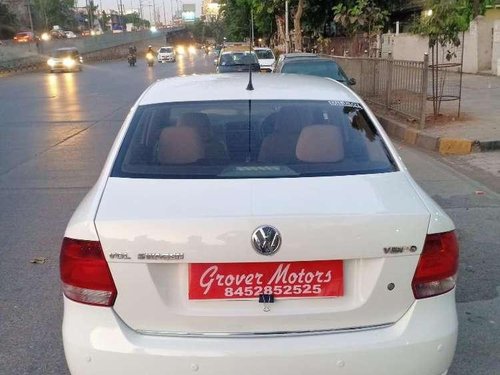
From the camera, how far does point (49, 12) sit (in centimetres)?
9744

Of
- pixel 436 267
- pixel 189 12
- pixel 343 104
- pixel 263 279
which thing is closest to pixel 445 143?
pixel 343 104

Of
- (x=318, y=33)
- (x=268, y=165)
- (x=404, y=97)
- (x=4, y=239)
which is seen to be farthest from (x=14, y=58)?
(x=268, y=165)

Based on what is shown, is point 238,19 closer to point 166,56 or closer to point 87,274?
point 166,56

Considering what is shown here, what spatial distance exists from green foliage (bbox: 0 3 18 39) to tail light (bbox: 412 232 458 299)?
7534cm

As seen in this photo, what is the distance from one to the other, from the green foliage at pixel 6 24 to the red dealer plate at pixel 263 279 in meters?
75.1

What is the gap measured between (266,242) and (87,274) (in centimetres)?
76

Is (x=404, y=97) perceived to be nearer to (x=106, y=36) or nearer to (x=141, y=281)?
(x=141, y=281)

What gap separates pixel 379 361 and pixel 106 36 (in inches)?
3137

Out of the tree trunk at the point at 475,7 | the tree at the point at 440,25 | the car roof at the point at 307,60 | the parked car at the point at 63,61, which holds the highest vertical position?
the tree trunk at the point at 475,7

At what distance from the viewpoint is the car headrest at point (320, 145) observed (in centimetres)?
313

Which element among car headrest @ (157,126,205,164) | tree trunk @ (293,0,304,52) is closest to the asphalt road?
car headrest @ (157,126,205,164)

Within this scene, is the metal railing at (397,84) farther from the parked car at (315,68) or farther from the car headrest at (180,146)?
the car headrest at (180,146)

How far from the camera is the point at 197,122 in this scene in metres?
3.47

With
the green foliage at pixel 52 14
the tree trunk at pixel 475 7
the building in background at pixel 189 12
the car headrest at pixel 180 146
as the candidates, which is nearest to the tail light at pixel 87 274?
the car headrest at pixel 180 146
